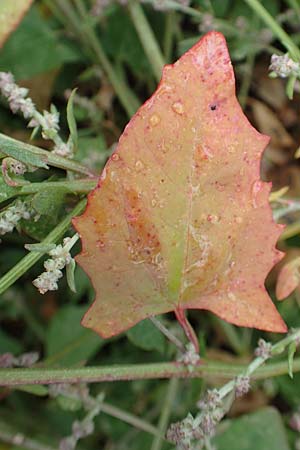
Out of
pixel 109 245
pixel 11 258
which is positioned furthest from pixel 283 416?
pixel 109 245

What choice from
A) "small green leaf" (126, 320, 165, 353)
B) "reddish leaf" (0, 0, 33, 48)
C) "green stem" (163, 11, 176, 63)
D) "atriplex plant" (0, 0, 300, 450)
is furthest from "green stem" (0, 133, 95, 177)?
"green stem" (163, 11, 176, 63)

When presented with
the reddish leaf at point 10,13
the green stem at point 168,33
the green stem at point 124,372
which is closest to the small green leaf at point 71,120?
the reddish leaf at point 10,13

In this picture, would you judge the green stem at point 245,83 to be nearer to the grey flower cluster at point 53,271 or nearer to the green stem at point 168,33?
the green stem at point 168,33

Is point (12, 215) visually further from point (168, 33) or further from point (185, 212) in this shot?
point (168, 33)

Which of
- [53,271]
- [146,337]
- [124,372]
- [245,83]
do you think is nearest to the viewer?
[53,271]

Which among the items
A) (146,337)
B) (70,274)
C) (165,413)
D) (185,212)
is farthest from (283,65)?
(165,413)

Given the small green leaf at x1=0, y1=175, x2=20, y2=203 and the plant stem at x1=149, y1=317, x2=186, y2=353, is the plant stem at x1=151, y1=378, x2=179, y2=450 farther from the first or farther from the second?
the small green leaf at x1=0, y1=175, x2=20, y2=203
